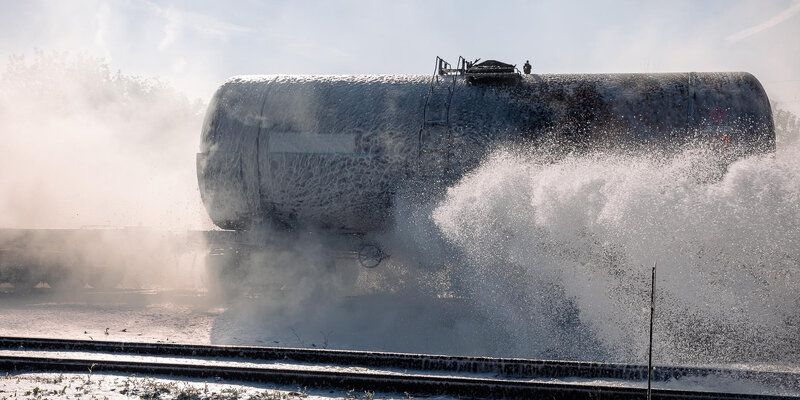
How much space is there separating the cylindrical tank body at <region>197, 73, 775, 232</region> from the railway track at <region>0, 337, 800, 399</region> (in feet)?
11.1

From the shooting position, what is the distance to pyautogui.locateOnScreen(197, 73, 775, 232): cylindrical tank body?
8.14m

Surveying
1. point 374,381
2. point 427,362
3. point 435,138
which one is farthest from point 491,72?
point 374,381

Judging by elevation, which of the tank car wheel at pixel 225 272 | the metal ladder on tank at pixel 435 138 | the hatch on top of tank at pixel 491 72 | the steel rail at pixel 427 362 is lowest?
the tank car wheel at pixel 225 272

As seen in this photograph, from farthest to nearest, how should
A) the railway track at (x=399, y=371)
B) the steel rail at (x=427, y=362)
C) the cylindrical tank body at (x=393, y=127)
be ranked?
the cylindrical tank body at (x=393, y=127), the steel rail at (x=427, y=362), the railway track at (x=399, y=371)

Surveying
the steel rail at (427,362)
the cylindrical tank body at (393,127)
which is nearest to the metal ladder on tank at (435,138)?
the cylindrical tank body at (393,127)

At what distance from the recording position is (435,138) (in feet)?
28.5

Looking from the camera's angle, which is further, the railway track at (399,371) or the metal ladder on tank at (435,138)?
the metal ladder on tank at (435,138)

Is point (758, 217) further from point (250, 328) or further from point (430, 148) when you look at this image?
point (250, 328)

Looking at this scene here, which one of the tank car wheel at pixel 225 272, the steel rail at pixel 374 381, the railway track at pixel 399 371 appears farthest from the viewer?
the tank car wheel at pixel 225 272

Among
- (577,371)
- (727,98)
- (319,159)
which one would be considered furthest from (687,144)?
(319,159)

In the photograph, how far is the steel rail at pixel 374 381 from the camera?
4.82 m

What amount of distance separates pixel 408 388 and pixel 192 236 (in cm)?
643

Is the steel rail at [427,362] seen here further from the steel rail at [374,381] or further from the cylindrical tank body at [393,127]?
the cylindrical tank body at [393,127]

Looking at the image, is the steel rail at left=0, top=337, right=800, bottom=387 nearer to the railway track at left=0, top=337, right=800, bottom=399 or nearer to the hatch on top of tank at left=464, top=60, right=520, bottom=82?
the railway track at left=0, top=337, right=800, bottom=399
